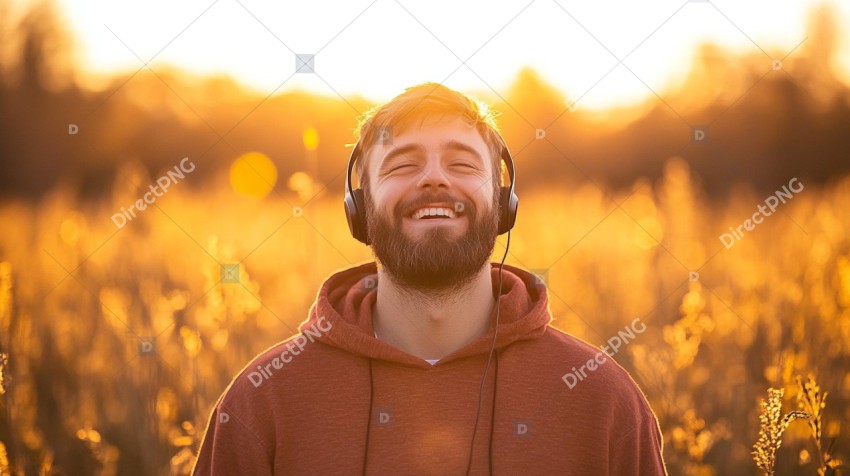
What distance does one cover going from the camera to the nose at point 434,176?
2572 millimetres

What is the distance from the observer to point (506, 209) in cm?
283

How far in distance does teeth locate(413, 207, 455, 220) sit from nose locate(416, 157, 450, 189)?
84 mm

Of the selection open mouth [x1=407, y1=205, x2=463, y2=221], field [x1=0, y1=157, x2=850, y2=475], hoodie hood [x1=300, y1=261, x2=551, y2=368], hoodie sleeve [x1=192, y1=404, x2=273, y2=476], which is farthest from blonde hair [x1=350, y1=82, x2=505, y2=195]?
hoodie sleeve [x1=192, y1=404, x2=273, y2=476]

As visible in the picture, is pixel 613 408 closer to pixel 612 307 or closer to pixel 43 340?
pixel 612 307

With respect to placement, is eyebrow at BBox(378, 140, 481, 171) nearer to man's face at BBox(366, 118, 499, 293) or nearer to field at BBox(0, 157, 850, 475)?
man's face at BBox(366, 118, 499, 293)

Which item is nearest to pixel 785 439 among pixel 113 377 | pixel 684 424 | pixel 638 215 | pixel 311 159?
pixel 684 424

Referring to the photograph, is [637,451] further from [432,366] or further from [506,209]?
[506,209]

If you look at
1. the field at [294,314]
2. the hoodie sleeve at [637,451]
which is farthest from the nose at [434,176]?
the field at [294,314]

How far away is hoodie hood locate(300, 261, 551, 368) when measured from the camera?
97.3 inches

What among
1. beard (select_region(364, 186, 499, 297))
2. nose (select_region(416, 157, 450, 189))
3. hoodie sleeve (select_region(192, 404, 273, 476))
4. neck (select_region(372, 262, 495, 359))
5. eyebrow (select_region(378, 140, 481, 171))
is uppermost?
eyebrow (select_region(378, 140, 481, 171))

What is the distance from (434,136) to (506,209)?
0.44 metres

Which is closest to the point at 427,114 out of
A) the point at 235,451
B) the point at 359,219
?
the point at 359,219

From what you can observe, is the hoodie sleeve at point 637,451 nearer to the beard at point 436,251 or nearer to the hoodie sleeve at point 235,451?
the beard at point 436,251

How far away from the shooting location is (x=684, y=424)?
11.9ft
